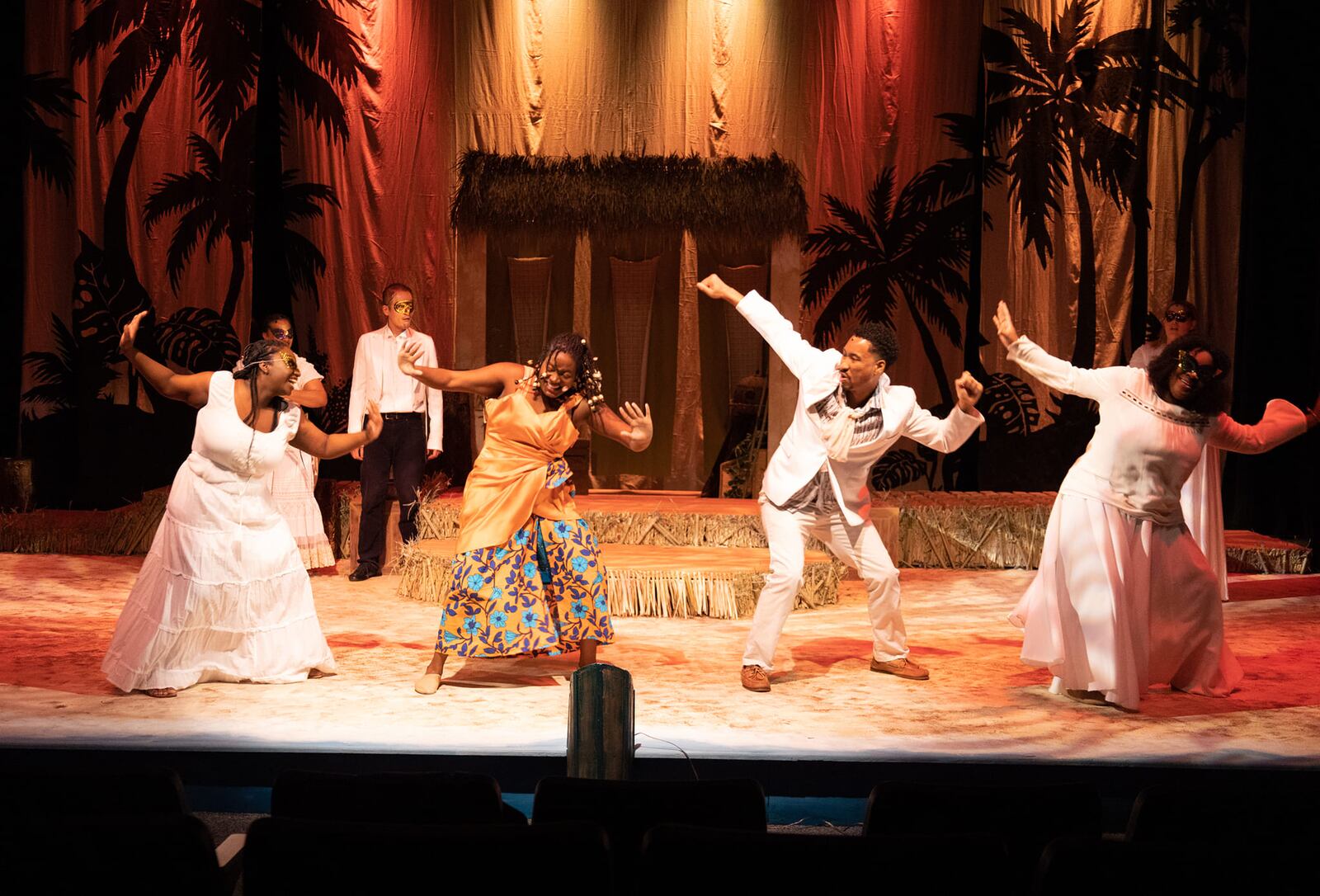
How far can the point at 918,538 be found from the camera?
892 centimetres

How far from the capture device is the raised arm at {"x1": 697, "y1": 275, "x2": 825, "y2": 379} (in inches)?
215

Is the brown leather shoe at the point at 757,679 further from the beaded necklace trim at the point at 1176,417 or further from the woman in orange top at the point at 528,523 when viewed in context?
the beaded necklace trim at the point at 1176,417

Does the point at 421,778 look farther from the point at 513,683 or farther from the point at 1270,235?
the point at 1270,235

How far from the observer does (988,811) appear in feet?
8.61

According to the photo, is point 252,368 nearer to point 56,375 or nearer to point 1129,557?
point 1129,557

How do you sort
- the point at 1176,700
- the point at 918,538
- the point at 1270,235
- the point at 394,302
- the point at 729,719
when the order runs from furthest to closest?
the point at 1270,235, the point at 918,538, the point at 394,302, the point at 1176,700, the point at 729,719

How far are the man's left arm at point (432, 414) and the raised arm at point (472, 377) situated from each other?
9.13 ft

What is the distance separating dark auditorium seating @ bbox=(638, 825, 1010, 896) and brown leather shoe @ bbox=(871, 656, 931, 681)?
354 centimetres

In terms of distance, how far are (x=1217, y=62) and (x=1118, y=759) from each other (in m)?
7.04

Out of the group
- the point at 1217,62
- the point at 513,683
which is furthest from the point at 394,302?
the point at 1217,62

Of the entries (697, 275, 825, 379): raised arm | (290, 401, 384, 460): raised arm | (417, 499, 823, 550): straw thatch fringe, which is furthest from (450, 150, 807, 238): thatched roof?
(290, 401, 384, 460): raised arm

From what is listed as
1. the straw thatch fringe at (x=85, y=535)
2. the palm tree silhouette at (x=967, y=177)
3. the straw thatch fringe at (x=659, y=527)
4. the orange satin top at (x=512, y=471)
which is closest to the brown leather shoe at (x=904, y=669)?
the orange satin top at (x=512, y=471)

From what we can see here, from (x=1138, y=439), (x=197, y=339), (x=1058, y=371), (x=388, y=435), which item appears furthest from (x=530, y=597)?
(x=197, y=339)

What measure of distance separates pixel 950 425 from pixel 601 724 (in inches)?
94.8
